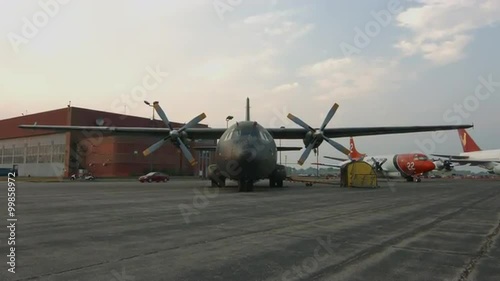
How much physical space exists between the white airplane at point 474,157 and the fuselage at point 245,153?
4791 centimetres

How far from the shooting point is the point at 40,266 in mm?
5176

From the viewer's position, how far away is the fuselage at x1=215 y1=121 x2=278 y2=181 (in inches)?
853

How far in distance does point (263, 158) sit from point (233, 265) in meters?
16.8

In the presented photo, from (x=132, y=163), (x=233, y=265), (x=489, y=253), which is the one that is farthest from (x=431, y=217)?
(x=132, y=163)

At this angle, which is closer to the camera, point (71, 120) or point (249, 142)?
point (249, 142)

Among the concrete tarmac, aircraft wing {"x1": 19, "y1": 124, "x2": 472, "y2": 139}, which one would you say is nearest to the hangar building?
aircraft wing {"x1": 19, "y1": 124, "x2": 472, "y2": 139}

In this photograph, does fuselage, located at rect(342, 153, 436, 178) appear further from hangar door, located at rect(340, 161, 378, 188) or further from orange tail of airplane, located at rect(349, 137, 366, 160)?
hangar door, located at rect(340, 161, 378, 188)

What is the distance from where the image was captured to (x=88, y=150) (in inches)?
3238

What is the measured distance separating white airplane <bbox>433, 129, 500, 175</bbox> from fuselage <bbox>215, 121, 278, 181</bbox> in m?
47.9

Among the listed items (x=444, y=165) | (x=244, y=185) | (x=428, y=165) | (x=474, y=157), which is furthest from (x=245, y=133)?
(x=474, y=157)

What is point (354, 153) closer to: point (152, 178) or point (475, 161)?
point (475, 161)

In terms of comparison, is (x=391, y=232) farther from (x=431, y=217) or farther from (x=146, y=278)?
(x=146, y=278)

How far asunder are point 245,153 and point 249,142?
0.80 meters

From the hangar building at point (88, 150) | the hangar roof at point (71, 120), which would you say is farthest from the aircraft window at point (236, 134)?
the hangar roof at point (71, 120)
